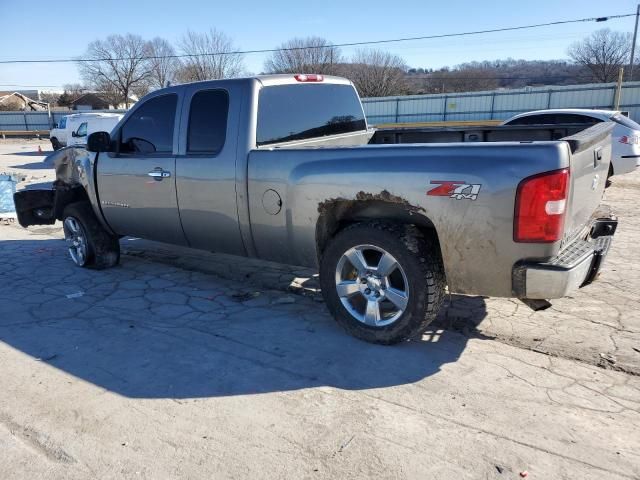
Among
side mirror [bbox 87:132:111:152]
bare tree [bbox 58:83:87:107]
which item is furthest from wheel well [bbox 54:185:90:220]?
bare tree [bbox 58:83:87:107]

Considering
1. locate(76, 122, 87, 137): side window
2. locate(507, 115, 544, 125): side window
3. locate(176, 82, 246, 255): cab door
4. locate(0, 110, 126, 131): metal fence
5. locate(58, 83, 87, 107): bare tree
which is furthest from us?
locate(58, 83, 87, 107): bare tree

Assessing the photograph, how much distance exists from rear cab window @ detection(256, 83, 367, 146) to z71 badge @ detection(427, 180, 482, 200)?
1.73 metres

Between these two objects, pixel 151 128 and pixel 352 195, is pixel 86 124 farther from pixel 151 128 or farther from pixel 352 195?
pixel 352 195

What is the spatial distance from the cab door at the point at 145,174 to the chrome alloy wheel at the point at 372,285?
77.5 inches

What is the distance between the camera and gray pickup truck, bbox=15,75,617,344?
120 inches

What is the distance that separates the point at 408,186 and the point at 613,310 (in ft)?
7.93

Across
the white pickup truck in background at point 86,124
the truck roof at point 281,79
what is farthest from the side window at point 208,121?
the white pickup truck in background at point 86,124

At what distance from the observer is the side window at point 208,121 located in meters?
4.41

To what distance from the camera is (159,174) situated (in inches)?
193

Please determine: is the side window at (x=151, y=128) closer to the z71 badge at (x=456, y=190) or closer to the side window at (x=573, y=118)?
the z71 badge at (x=456, y=190)

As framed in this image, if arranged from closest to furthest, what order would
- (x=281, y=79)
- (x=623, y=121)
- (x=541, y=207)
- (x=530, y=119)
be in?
(x=541, y=207), (x=281, y=79), (x=623, y=121), (x=530, y=119)

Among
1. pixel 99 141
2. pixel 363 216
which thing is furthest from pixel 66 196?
pixel 363 216

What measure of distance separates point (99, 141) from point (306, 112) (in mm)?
2243

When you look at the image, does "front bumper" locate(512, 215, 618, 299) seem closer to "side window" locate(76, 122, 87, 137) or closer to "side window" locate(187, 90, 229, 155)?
"side window" locate(187, 90, 229, 155)
